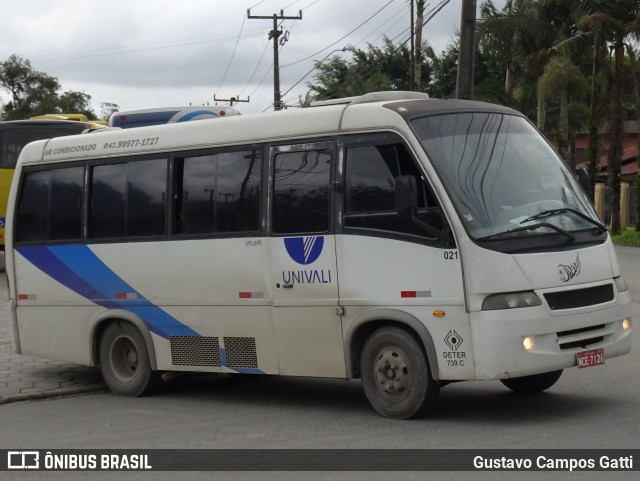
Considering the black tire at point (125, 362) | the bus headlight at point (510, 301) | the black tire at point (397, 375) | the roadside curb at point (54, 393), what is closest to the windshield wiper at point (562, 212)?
the bus headlight at point (510, 301)

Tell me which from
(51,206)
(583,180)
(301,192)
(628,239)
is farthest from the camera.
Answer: (628,239)

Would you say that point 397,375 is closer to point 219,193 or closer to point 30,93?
point 219,193

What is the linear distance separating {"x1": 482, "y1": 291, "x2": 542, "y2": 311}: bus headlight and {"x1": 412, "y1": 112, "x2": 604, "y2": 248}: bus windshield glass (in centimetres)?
48

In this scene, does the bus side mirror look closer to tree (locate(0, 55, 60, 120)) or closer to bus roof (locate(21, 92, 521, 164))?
bus roof (locate(21, 92, 521, 164))

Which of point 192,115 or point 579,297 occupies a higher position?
point 192,115

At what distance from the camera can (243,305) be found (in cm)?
1140

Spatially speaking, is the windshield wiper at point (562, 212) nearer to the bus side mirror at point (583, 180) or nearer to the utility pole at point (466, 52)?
the bus side mirror at point (583, 180)

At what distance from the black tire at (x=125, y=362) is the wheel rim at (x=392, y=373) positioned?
126 inches

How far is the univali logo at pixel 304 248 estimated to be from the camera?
421 inches

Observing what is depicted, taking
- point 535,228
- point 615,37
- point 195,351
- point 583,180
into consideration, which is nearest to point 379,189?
point 535,228

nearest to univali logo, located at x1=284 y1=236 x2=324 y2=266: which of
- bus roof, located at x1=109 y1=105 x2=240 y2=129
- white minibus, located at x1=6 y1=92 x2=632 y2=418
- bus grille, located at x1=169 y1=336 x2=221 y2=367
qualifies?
white minibus, located at x1=6 y1=92 x2=632 y2=418

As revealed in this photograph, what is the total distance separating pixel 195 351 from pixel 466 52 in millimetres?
11437

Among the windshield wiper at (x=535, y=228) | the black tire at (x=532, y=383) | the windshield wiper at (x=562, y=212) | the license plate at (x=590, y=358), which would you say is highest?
the windshield wiper at (x=562, y=212)

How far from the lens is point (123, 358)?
509 inches
